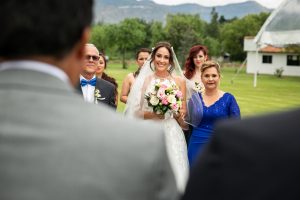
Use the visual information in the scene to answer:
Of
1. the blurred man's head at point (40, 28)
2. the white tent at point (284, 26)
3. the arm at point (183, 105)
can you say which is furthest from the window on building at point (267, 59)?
the blurred man's head at point (40, 28)

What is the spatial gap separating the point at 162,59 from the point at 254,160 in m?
7.60

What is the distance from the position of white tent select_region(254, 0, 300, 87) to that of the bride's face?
19.3 meters

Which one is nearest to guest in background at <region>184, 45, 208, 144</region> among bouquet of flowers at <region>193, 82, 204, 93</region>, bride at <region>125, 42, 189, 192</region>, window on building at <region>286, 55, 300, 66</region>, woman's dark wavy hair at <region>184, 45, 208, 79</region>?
woman's dark wavy hair at <region>184, 45, 208, 79</region>

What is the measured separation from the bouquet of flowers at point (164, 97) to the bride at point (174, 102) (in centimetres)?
2

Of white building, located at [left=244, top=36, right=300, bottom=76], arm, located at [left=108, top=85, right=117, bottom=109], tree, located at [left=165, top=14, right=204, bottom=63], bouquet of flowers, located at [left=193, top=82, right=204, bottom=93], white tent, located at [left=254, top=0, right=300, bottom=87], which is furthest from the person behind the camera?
tree, located at [left=165, top=14, right=204, bottom=63]

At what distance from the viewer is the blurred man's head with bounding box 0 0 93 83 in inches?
69.0

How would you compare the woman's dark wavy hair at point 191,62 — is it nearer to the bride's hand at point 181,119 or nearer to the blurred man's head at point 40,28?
the bride's hand at point 181,119

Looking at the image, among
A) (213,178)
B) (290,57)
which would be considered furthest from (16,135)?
(290,57)

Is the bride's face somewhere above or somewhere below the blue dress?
above

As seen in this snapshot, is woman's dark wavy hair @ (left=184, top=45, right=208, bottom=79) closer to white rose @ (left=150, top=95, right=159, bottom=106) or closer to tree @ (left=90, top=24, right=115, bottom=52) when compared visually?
white rose @ (left=150, top=95, right=159, bottom=106)

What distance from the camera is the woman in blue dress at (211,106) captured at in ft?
26.5

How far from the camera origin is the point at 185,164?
8.66 metres

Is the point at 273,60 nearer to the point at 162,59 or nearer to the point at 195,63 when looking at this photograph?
the point at 195,63

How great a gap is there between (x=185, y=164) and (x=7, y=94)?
707 centimetres
